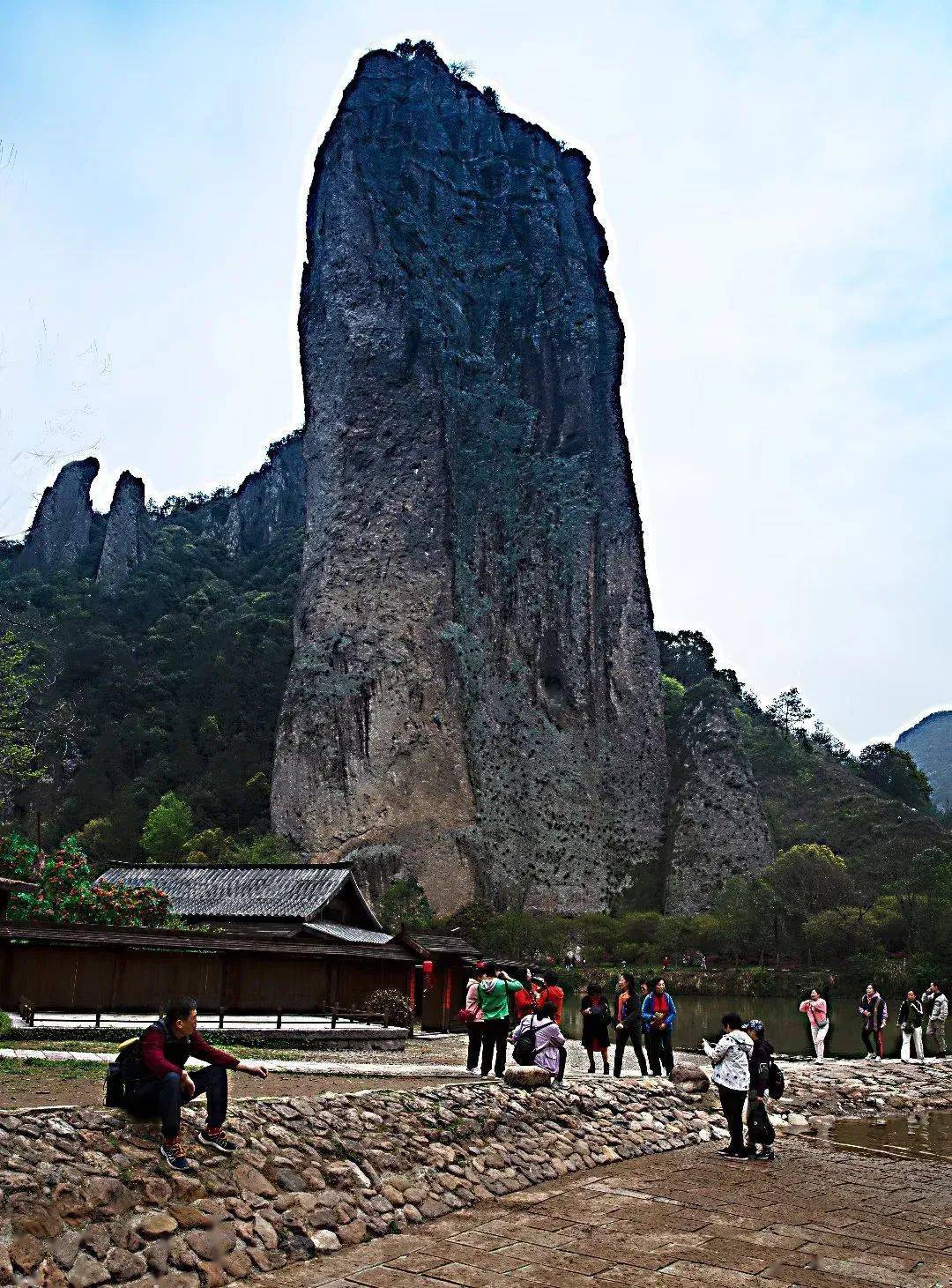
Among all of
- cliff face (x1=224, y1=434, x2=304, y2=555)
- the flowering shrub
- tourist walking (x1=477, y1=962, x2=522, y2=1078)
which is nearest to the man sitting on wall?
tourist walking (x1=477, y1=962, x2=522, y2=1078)

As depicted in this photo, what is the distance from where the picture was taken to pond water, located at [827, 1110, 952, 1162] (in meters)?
13.2

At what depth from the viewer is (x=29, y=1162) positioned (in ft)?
23.0

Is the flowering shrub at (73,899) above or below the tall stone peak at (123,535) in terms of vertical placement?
below

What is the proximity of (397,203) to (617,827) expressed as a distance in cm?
4185

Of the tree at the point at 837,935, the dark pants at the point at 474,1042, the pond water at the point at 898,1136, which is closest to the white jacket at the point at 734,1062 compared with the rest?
the pond water at the point at 898,1136

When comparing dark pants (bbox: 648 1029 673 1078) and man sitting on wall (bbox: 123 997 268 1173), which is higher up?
man sitting on wall (bbox: 123 997 268 1173)

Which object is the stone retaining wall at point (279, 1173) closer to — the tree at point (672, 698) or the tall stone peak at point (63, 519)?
the tree at point (672, 698)

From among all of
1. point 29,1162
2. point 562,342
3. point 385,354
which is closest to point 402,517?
point 385,354

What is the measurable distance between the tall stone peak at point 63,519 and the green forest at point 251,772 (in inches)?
123

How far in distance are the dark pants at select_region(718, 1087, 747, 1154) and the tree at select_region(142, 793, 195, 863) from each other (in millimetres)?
50358

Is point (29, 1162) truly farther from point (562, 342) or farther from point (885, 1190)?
point (562, 342)

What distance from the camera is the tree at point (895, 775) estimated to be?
273 feet

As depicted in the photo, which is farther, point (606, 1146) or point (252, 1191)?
point (606, 1146)

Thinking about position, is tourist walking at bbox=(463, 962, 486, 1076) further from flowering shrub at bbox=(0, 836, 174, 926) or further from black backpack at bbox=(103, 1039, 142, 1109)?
flowering shrub at bbox=(0, 836, 174, 926)
